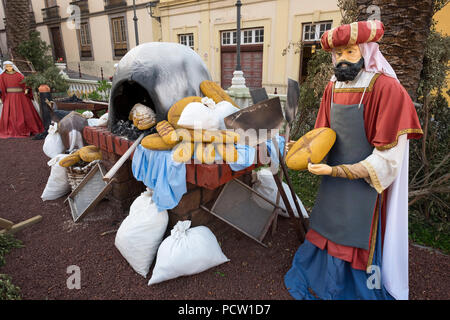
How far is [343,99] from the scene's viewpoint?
5.69 ft

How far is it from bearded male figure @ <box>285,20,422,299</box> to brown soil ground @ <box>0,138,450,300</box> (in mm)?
346

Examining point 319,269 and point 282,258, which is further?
point 282,258

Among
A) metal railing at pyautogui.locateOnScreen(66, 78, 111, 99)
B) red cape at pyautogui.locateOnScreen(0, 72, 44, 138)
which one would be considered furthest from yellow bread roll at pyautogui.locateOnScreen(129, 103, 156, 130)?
metal railing at pyautogui.locateOnScreen(66, 78, 111, 99)

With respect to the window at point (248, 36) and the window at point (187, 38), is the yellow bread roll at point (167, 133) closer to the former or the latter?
the window at point (248, 36)

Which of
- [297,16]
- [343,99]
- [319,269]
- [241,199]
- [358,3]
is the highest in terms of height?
[297,16]

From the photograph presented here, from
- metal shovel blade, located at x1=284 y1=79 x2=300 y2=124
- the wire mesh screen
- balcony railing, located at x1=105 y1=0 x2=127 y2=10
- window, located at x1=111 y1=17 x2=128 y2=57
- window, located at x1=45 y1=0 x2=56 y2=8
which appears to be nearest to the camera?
metal shovel blade, located at x1=284 y1=79 x2=300 y2=124

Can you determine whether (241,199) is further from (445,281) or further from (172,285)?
(445,281)

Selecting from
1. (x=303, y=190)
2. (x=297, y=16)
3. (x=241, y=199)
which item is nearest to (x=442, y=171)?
(x=303, y=190)

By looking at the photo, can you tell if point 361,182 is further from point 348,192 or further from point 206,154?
point 206,154

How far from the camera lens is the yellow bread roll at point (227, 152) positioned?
2.08m

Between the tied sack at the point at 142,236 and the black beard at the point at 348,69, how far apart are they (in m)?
1.74

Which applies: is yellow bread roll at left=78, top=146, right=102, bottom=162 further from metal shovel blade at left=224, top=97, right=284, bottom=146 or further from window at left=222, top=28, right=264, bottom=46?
window at left=222, top=28, right=264, bottom=46

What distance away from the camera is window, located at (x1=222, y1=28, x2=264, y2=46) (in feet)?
37.8

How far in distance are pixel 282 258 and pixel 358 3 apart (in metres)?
2.75
